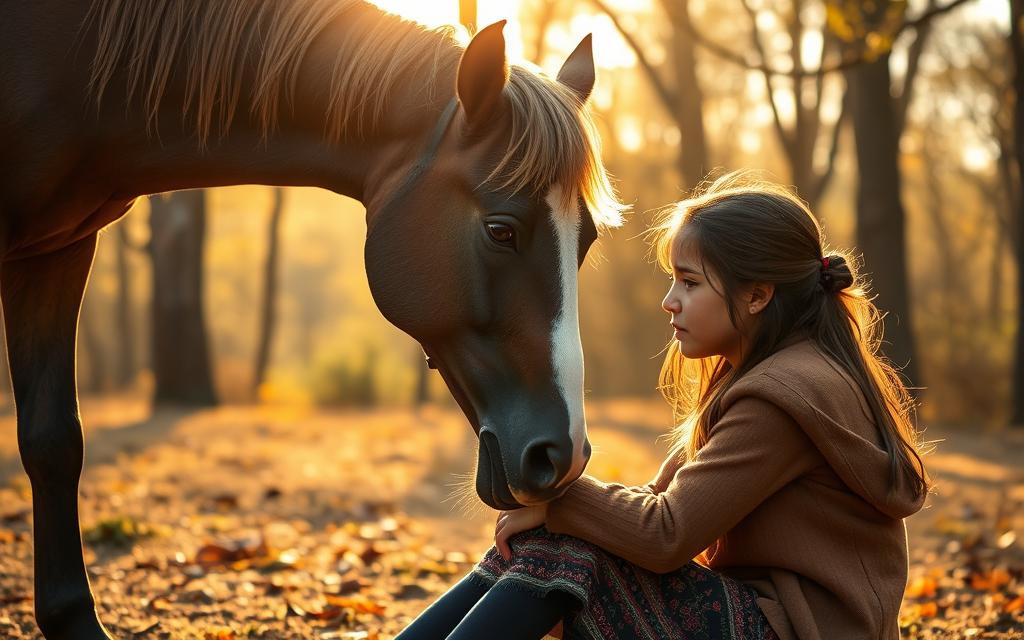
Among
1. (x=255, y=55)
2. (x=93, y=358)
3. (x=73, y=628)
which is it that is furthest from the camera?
(x=93, y=358)

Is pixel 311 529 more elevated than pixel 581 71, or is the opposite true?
pixel 581 71

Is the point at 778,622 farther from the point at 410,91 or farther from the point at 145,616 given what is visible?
the point at 145,616

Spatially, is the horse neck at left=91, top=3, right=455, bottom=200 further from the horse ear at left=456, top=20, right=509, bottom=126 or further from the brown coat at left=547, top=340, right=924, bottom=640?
the brown coat at left=547, top=340, right=924, bottom=640

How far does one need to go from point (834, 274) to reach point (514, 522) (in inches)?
39.9

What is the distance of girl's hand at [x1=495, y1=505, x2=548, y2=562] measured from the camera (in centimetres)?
229

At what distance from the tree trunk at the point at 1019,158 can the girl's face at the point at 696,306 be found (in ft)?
24.8

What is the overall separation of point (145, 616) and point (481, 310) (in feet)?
6.51

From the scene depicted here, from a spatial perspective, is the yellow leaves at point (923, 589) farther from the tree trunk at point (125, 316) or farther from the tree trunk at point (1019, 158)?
the tree trunk at point (125, 316)

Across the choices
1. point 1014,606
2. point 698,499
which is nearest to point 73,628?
point 698,499

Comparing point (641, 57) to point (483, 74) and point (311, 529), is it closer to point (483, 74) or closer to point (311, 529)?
point (311, 529)

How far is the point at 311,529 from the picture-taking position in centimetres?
570

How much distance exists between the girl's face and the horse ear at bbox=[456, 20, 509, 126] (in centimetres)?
61

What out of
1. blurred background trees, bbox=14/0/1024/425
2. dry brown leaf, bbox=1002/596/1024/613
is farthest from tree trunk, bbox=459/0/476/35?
dry brown leaf, bbox=1002/596/1024/613

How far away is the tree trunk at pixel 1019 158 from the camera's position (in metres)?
8.86
